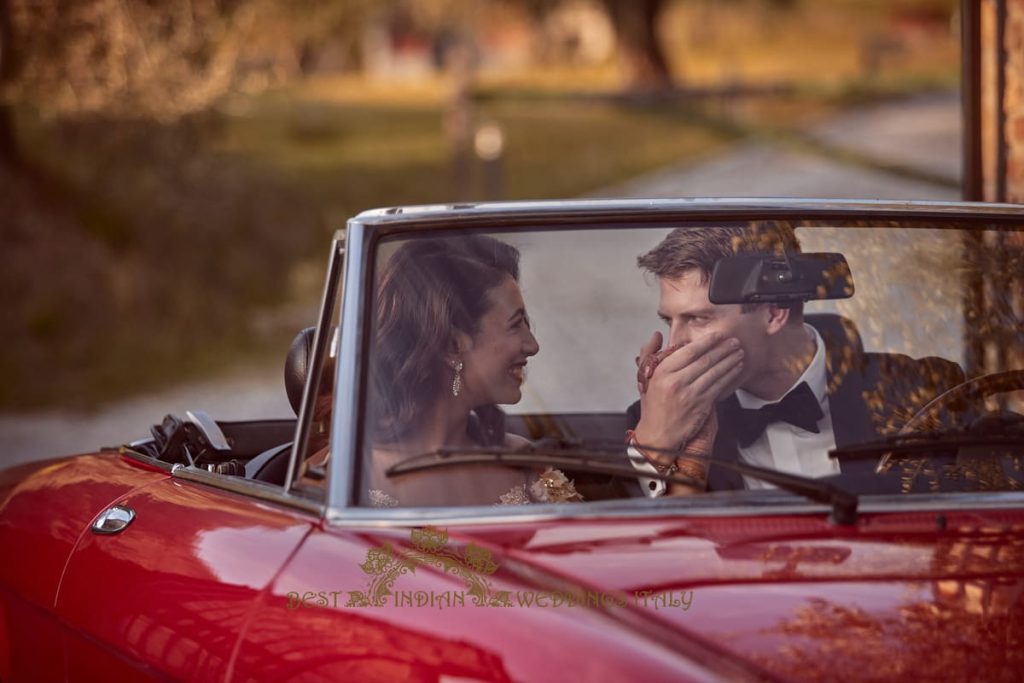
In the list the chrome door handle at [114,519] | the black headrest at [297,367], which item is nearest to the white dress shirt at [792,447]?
the black headrest at [297,367]

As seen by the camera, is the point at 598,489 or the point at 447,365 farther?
the point at 447,365

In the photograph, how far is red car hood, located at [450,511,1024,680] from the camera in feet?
7.04

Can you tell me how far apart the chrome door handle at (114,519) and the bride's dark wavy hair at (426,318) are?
67 cm

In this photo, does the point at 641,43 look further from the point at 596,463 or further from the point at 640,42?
the point at 596,463

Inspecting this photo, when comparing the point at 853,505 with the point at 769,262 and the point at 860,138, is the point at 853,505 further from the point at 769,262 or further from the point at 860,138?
the point at 860,138

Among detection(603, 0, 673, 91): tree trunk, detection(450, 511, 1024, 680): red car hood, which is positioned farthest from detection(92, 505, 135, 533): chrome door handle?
detection(603, 0, 673, 91): tree trunk

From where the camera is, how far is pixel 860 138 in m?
27.4

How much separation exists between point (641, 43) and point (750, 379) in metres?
32.1

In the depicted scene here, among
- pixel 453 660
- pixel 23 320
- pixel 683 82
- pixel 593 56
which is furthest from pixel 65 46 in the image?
pixel 593 56

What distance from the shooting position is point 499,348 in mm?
3156

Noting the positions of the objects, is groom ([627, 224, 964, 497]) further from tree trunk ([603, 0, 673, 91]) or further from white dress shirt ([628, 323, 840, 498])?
tree trunk ([603, 0, 673, 91])

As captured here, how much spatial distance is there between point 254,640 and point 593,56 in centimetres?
4601

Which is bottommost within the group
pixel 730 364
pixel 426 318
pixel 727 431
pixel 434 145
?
pixel 727 431

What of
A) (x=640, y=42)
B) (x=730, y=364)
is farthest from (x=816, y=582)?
(x=640, y=42)
